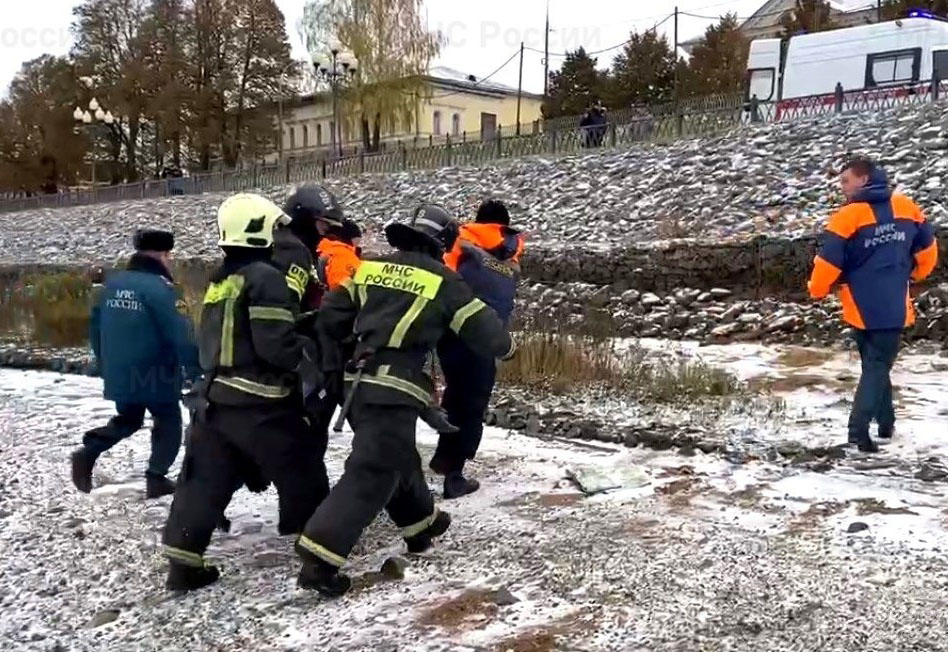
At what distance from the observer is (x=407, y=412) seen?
13.3 feet

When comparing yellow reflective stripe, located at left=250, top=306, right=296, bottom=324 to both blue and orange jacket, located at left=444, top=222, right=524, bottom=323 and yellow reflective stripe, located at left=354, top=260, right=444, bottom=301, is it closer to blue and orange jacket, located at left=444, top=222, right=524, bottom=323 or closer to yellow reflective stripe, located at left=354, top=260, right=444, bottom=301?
yellow reflective stripe, located at left=354, top=260, right=444, bottom=301

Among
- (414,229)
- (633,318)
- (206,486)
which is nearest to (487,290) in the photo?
(414,229)

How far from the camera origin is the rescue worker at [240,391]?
4.00m

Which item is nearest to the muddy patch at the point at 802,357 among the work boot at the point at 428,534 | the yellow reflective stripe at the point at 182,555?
the work boot at the point at 428,534

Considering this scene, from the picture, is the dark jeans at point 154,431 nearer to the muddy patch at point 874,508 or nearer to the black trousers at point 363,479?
the black trousers at point 363,479

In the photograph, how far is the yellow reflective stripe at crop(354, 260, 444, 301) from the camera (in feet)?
13.0

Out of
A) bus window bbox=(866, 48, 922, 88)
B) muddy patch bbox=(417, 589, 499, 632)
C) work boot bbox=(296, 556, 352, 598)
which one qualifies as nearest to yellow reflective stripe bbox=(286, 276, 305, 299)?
work boot bbox=(296, 556, 352, 598)

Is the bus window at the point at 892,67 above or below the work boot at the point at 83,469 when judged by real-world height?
above

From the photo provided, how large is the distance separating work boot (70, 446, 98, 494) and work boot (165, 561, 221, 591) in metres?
1.49

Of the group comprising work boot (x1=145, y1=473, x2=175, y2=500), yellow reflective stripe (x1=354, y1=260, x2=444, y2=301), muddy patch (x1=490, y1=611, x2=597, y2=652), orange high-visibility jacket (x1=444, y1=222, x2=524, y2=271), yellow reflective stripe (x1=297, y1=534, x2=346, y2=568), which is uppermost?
orange high-visibility jacket (x1=444, y1=222, x2=524, y2=271)

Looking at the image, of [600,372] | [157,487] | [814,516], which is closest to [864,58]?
[600,372]

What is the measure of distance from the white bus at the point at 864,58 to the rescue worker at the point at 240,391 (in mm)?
18831

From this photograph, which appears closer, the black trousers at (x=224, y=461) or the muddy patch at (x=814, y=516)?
the black trousers at (x=224, y=461)

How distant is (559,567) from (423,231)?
162cm
